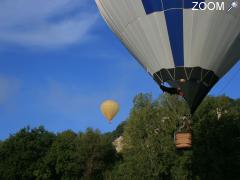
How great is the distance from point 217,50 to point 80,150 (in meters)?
35.1

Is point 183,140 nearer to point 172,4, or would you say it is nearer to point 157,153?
point 172,4

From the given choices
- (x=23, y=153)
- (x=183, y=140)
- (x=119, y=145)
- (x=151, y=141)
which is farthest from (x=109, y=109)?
(x=119, y=145)

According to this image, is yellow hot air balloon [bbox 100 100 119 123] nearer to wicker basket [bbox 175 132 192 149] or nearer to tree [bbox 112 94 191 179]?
tree [bbox 112 94 191 179]

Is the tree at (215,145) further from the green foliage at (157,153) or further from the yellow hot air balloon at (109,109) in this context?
the yellow hot air balloon at (109,109)

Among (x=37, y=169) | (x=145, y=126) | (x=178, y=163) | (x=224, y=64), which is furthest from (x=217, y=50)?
(x=37, y=169)

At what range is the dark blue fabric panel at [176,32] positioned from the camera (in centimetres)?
1586

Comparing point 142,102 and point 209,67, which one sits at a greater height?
point 142,102

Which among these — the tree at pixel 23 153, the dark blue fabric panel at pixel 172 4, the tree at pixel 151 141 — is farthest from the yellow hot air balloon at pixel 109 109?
the dark blue fabric panel at pixel 172 4

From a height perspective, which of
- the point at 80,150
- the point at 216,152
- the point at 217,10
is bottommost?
the point at 217,10

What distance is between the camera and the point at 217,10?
52.1 ft

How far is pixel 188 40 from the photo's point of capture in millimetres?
15984

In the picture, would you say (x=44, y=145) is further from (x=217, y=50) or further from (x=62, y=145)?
(x=217, y=50)

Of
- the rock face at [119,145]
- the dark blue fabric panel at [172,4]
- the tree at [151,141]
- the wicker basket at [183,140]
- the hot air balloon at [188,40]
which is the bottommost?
the wicker basket at [183,140]

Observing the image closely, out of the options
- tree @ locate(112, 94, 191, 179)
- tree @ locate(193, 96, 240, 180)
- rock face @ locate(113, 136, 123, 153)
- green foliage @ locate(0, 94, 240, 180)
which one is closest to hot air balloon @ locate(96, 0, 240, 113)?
green foliage @ locate(0, 94, 240, 180)
